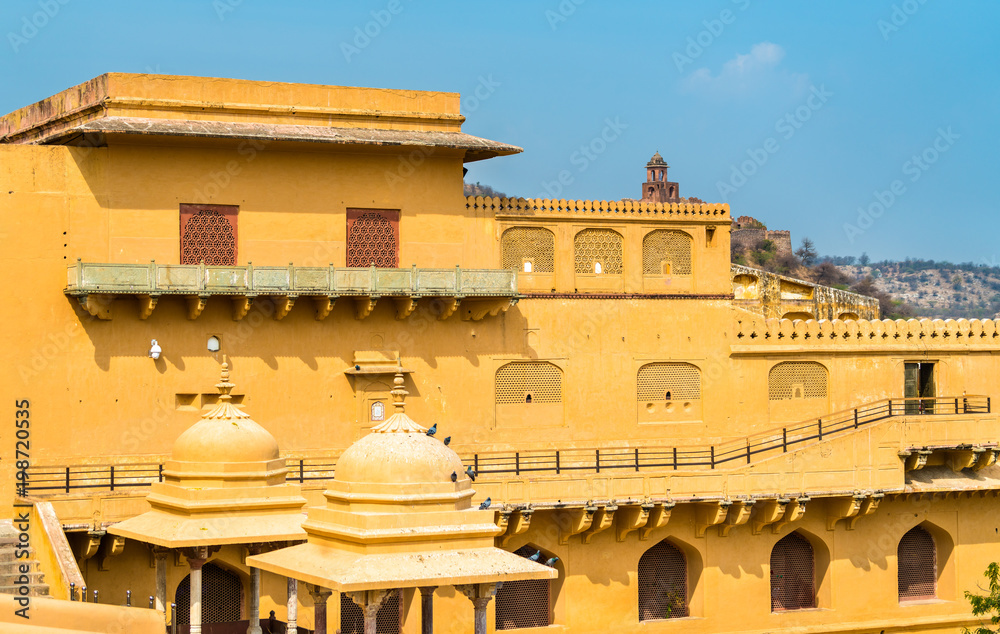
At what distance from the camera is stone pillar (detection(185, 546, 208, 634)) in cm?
1969

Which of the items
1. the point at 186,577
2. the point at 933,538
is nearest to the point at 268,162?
the point at 186,577

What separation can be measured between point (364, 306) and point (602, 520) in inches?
255

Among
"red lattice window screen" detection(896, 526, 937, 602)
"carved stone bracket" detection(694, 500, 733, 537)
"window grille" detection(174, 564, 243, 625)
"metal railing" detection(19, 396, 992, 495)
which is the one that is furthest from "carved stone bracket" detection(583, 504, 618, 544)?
"red lattice window screen" detection(896, 526, 937, 602)

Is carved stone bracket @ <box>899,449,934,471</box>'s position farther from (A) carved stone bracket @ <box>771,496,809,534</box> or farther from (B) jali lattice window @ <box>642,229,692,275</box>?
(B) jali lattice window @ <box>642,229,692,275</box>

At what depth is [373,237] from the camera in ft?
103

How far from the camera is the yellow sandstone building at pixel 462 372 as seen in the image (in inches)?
1124

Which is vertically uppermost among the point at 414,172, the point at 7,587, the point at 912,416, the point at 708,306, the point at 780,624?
the point at 414,172

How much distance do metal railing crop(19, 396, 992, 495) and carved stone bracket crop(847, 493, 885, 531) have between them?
163 centimetres

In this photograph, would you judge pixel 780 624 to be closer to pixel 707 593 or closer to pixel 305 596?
pixel 707 593

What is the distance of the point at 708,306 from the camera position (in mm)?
34062

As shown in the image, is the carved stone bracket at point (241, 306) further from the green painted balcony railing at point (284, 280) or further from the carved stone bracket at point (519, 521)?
the carved stone bracket at point (519, 521)

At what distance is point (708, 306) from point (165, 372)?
40.1ft

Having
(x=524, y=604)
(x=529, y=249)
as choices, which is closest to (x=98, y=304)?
(x=529, y=249)

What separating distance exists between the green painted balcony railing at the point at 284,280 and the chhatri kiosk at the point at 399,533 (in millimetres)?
11864
